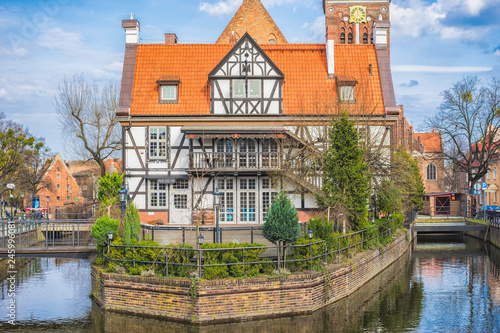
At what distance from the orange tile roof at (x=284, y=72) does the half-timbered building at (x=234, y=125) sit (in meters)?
0.07

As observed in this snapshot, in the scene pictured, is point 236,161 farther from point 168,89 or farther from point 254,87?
point 168,89


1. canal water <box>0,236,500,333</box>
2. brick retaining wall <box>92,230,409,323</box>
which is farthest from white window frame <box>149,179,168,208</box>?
brick retaining wall <box>92,230,409,323</box>

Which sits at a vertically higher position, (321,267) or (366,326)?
(321,267)

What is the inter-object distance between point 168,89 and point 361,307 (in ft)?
58.2

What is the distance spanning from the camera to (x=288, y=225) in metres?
16.8

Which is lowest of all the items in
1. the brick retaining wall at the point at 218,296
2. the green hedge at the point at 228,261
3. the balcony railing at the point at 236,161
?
the brick retaining wall at the point at 218,296

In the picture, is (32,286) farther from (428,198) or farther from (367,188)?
(428,198)

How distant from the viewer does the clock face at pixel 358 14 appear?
4653cm

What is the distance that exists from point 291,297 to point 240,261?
75.7 inches

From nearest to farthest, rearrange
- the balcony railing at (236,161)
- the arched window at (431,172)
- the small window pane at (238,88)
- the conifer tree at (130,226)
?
the conifer tree at (130,226)
the balcony railing at (236,161)
the small window pane at (238,88)
the arched window at (431,172)

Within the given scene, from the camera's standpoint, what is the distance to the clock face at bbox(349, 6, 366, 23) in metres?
46.5

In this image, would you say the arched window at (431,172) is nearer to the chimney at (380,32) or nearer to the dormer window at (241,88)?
the chimney at (380,32)

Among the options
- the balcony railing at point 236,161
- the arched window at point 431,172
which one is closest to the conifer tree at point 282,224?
the balcony railing at point 236,161

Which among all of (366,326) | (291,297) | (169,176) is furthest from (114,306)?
(169,176)
